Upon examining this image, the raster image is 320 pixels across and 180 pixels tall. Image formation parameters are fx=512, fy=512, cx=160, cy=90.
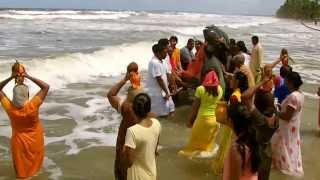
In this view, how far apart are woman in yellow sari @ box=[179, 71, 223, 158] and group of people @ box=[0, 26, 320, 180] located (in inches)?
0.5

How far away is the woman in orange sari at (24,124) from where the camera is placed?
5914 mm

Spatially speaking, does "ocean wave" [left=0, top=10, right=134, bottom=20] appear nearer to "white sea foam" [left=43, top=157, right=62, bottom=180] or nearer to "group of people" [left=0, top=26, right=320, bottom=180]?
"group of people" [left=0, top=26, right=320, bottom=180]

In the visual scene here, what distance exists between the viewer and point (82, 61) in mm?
18703

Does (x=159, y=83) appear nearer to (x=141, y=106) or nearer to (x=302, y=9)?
(x=141, y=106)

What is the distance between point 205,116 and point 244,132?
2.92 meters

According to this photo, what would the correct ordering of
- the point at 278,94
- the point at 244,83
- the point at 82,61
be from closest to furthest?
1. the point at 244,83
2. the point at 278,94
3. the point at 82,61

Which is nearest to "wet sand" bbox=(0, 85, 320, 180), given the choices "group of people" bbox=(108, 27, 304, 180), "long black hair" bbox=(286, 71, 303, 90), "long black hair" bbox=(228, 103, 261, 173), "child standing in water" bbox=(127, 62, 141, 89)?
"group of people" bbox=(108, 27, 304, 180)

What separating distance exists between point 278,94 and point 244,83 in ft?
8.74

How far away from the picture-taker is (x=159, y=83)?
8.57 metres

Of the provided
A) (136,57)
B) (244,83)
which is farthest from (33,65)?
(244,83)

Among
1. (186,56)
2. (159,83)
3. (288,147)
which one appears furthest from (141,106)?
(186,56)

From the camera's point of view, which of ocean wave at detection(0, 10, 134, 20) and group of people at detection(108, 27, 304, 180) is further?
ocean wave at detection(0, 10, 134, 20)

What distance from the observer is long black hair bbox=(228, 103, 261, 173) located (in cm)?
386

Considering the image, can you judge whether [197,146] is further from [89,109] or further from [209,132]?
[89,109]
